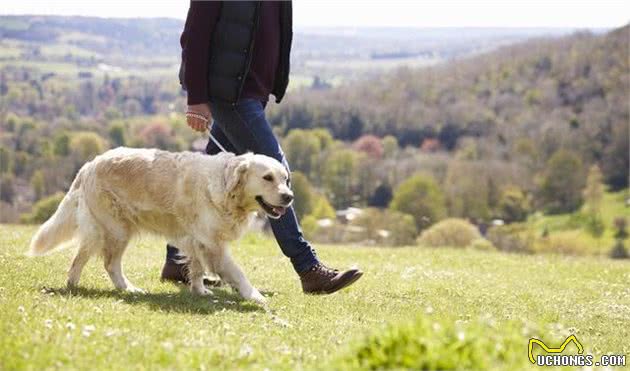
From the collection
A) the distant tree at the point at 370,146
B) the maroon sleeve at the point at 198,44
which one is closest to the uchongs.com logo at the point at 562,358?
the maroon sleeve at the point at 198,44

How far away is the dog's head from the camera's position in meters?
8.38

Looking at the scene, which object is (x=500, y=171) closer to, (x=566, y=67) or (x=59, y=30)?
(x=566, y=67)

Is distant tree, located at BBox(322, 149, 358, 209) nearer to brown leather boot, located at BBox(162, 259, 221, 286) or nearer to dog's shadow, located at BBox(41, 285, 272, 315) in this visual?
brown leather boot, located at BBox(162, 259, 221, 286)

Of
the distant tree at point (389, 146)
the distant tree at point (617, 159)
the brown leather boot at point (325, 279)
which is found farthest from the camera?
the distant tree at point (389, 146)

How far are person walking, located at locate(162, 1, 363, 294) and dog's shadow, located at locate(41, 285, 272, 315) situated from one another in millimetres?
732

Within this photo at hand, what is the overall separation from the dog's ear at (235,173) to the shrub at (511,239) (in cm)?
5161

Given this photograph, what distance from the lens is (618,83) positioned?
147875 millimetres

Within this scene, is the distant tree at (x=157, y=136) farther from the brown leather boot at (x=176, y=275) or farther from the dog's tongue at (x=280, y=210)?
the dog's tongue at (x=280, y=210)

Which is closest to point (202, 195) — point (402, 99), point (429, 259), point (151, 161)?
point (151, 161)

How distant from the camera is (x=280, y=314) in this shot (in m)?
7.84

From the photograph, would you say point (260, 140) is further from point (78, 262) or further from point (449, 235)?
point (449, 235)

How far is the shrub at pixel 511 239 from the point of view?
70.6 meters

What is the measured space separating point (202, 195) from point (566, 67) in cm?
16855

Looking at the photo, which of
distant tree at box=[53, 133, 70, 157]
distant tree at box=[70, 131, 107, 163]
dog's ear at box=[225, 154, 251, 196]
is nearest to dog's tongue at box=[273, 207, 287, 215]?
dog's ear at box=[225, 154, 251, 196]
